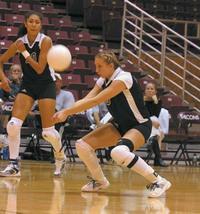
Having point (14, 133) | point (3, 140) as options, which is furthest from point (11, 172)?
point (3, 140)

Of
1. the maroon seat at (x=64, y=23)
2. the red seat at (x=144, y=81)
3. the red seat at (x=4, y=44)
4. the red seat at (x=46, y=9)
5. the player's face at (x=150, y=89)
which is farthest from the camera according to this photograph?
the red seat at (x=46, y=9)

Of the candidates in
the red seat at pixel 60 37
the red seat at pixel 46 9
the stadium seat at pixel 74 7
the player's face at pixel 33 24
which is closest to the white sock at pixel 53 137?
Answer: the player's face at pixel 33 24

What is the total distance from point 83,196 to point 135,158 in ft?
2.09

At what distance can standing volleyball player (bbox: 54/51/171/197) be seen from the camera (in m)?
6.60

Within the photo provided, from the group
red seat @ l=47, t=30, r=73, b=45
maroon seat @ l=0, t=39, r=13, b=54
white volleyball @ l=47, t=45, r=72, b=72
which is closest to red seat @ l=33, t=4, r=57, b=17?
red seat @ l=47, t=30, r=73, b=45

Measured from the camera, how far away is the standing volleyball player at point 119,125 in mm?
6598

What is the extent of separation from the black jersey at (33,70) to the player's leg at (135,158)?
1.70m

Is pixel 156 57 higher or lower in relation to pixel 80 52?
lower

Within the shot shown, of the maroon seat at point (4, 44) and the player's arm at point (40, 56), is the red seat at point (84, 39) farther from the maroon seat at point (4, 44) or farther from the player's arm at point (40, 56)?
the player's arm at point (40, 56)

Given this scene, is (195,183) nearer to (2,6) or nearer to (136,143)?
(136,143)

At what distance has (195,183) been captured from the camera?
8.88m

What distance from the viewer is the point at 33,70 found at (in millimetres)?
8047

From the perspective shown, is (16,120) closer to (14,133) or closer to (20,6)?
(14,133)

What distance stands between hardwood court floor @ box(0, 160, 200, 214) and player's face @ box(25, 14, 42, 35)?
1.77 m
